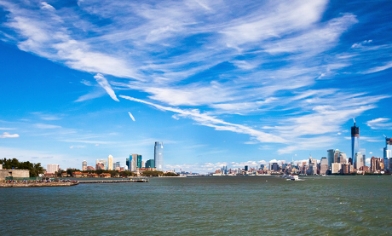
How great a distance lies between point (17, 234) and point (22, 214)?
18751 millimetres

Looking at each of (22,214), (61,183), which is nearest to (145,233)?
(22,214)

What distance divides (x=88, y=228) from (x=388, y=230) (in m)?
34.3

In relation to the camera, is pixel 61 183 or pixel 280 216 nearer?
pixel 280 216

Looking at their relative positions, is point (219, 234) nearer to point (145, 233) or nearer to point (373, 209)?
point (145, 233)

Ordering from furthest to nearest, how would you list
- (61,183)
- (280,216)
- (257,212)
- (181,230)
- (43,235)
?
Answer: (61,183), (257,212), (280,216), (181,230), (43,235)

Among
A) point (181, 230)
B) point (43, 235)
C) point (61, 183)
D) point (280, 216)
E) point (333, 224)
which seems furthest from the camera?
point (61, 183)

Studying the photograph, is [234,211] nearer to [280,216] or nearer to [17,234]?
[280,216]

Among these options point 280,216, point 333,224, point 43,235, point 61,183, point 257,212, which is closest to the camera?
point 43,235

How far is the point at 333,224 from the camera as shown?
46.8m

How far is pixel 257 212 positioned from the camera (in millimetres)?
59375

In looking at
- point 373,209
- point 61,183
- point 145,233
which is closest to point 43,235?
point 145,233

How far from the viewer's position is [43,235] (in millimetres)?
39719

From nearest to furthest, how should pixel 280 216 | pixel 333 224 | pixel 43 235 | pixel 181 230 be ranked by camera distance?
pixel 43 235, pixel 181 230, pixel 333 224, pixel 280 216

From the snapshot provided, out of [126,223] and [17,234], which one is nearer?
[17,234]
